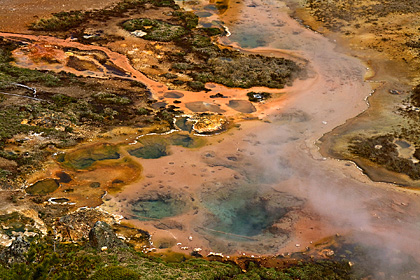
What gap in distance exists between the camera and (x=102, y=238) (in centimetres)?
2961

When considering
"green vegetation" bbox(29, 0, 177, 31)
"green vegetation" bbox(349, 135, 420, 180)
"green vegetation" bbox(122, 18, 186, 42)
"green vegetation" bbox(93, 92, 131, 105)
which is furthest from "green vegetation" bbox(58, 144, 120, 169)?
"green vegetation" bbox(29, 0, 177, 31)

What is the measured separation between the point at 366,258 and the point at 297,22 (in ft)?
153

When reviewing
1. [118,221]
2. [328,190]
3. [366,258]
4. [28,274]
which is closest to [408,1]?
[328,190]

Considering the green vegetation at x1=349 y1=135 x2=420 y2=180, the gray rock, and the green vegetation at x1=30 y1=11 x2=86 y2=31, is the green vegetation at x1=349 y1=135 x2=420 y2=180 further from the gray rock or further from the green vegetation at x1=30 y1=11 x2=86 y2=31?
the green vegetation at x1=30 y1=11 x2=86 y2=31

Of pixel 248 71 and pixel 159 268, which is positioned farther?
pixel 248 71

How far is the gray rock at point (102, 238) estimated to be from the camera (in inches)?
1161

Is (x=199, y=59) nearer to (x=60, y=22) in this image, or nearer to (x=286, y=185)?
(x=60, y=22)

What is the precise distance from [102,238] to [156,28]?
41.8m

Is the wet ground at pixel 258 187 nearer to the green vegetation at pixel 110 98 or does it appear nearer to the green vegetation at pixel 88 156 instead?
the green vegetation at pixel 88 156

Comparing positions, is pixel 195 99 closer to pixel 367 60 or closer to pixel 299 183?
pixel 299 183

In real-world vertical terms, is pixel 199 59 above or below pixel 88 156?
above

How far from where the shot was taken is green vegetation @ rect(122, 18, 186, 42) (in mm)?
62469

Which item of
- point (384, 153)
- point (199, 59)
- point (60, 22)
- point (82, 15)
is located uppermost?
point (82, 15)

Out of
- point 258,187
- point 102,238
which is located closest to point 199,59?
point 258,187
